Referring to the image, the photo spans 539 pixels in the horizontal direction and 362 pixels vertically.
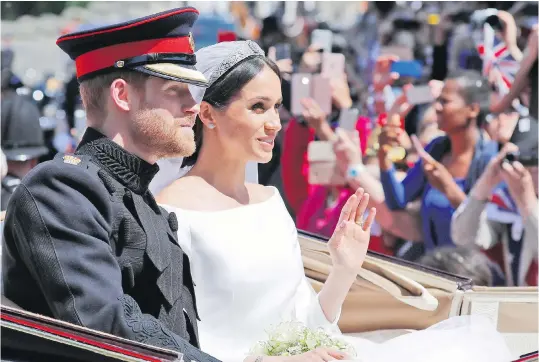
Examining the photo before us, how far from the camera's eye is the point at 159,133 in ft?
8.22

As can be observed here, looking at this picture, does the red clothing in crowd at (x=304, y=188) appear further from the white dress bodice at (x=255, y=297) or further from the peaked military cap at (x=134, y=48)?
the peaked military cap at (x=134, y=48)

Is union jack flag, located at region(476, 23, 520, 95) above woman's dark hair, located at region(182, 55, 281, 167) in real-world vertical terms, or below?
below

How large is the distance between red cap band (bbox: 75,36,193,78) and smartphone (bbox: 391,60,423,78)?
3.92 meters

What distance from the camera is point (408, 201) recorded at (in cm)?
567

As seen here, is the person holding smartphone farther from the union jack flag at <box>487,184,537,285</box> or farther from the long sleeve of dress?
the long sleeve of dress

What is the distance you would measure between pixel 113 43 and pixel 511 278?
11.1ft

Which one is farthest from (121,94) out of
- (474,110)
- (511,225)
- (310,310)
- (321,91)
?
(321,91)

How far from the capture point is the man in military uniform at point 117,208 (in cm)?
219

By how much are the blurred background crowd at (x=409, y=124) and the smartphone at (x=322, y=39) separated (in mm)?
14

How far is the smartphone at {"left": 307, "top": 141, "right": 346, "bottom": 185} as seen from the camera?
5.90 meters

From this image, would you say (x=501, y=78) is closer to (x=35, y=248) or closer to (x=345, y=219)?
(x=345, y=219)

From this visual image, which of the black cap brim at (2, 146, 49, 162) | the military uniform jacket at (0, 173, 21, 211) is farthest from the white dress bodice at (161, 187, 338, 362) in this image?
the black cap brim at (2, 146, 49, 162)

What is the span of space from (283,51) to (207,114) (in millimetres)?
3675

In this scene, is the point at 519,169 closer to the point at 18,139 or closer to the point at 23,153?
the point at 23,153
